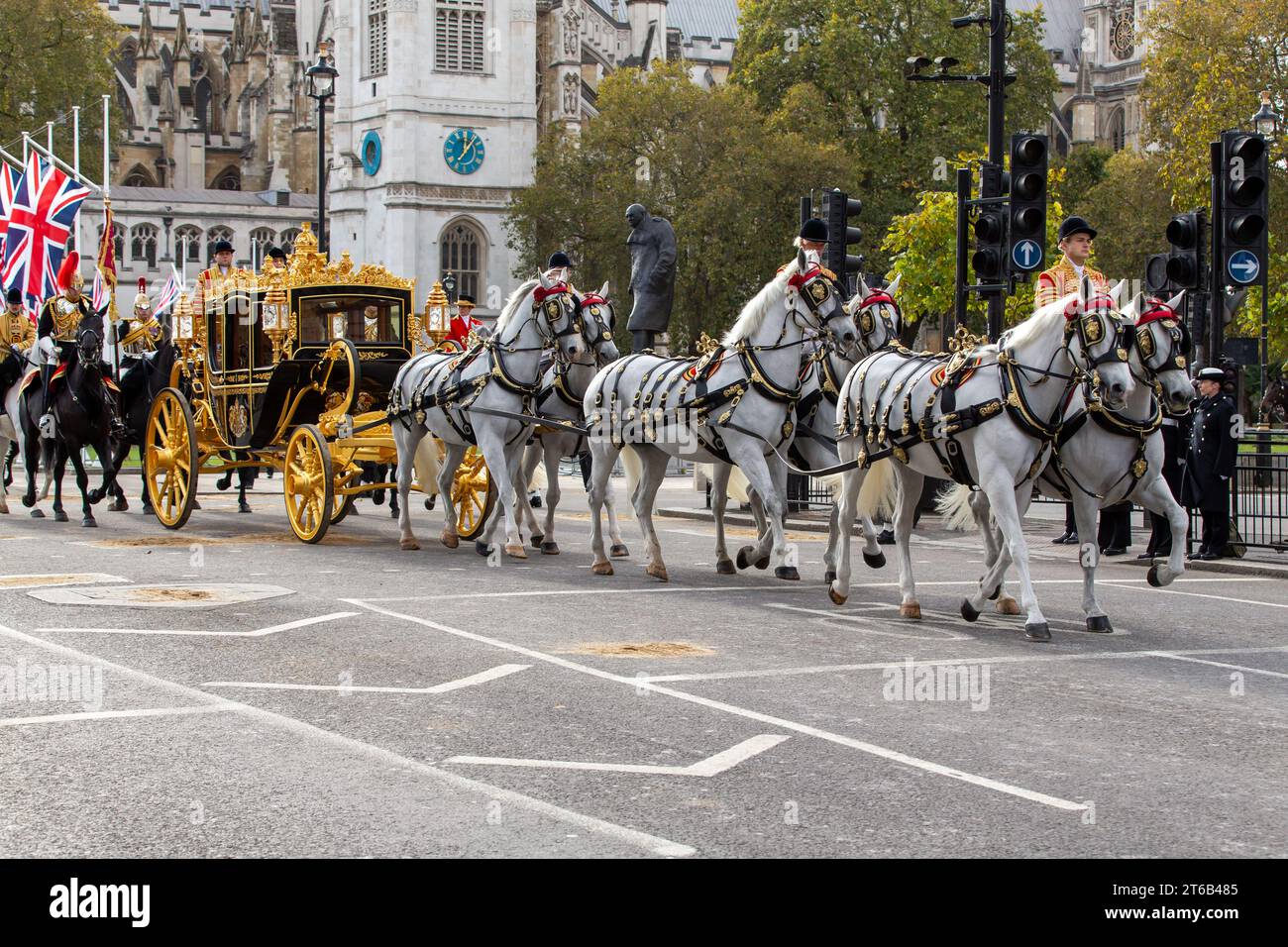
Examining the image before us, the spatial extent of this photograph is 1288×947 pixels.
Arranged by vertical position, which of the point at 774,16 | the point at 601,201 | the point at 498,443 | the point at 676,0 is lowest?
the point at 498,443

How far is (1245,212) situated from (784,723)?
33.8 feet

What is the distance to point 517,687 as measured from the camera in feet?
27.8

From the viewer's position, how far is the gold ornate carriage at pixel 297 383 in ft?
53.9

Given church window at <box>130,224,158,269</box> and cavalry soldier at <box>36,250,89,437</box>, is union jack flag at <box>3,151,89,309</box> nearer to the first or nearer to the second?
cavalry soldier at <box>36,250,89,437</box>

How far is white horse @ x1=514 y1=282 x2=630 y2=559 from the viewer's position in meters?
14.9

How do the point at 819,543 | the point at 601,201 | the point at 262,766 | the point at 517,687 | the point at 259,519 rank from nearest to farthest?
the point at 262,766, the point at 517,687, the point at 819,543, the point at 259,519, the point at 601,201

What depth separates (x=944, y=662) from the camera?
9453 millimetres

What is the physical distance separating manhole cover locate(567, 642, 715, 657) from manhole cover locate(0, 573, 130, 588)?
15.7 feet

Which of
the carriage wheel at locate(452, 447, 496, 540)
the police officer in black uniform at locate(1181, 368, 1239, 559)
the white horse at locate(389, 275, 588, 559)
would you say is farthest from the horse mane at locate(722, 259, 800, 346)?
the police officer in black uniform at locate(1181, 368, 1239, 559)

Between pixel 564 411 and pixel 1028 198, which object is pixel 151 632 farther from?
pixel 1028 198

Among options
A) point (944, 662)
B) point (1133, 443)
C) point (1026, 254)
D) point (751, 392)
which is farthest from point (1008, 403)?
point (1026, 254)
